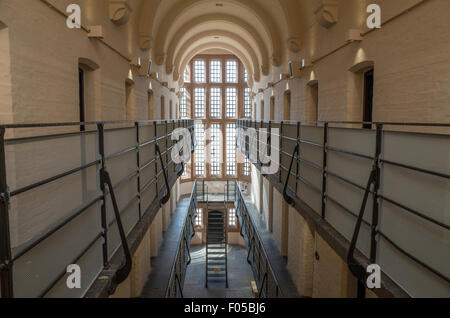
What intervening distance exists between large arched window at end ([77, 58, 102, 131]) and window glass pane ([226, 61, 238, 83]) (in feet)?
68.9

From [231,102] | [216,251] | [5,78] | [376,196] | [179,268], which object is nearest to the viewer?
[376,196]

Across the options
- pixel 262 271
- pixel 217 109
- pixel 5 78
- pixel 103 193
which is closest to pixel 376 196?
pixel 103 193

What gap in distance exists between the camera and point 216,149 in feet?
89.2

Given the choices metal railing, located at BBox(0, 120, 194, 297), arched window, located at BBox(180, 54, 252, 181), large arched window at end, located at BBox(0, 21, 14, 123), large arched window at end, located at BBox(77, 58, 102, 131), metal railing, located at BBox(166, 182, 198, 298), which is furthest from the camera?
arched window, located at BBox(180, 54, 252, 181)

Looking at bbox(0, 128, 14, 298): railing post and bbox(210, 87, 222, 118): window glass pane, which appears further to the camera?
bbox(210, 87, 222, 118): window glass pane

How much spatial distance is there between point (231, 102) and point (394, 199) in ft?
81.4

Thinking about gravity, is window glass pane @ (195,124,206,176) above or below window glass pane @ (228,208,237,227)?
above

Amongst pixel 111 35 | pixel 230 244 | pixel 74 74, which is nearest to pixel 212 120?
pixel 230 244

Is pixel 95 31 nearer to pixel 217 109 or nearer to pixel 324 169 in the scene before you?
pixel 324 169

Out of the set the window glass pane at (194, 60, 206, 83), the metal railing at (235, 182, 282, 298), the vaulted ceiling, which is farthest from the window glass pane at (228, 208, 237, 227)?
the metal railing at (235, 182, 282, 298)

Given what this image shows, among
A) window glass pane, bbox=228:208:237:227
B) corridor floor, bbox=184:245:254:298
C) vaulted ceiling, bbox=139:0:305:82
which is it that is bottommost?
corridor floor, bbox=184:245:254:298

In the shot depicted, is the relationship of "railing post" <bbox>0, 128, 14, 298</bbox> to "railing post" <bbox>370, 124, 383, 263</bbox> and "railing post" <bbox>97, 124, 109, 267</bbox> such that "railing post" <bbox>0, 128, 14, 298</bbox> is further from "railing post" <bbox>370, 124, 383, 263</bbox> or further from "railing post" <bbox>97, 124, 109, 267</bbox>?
"railing post" <bbox>370, 124, 383, 263</bbox>

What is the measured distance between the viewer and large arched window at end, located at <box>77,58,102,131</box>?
20.7 feet
